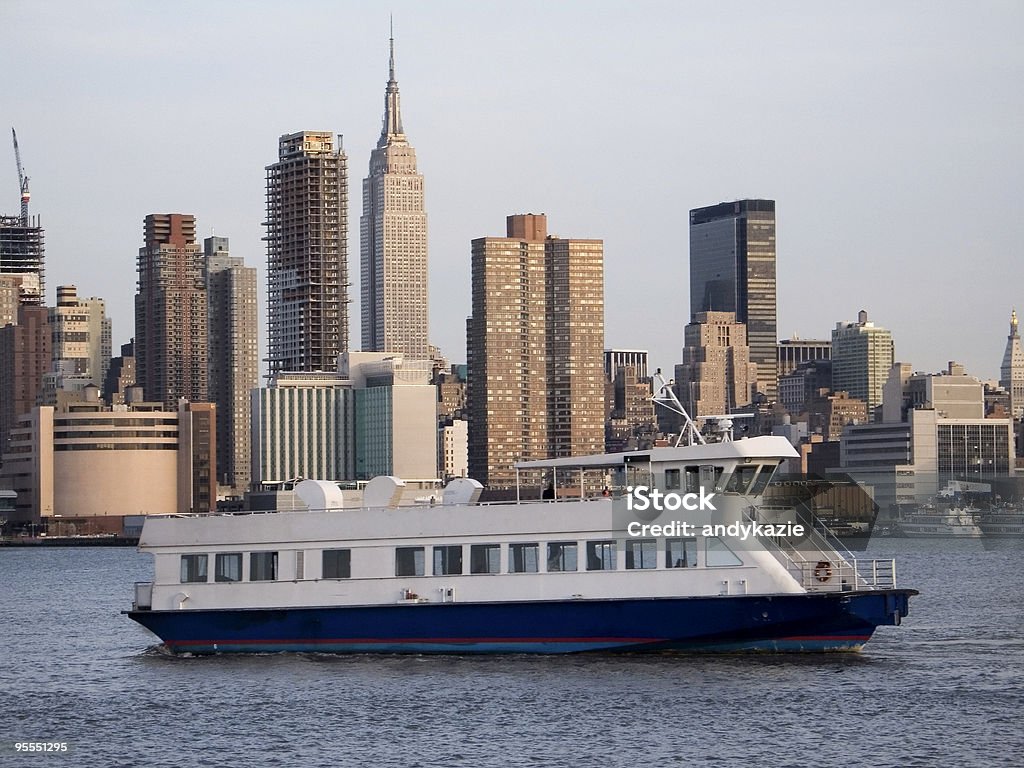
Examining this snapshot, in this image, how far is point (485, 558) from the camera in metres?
41.6

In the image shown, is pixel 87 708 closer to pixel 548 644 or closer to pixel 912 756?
Result: pixel 548 644

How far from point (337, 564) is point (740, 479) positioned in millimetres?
9959

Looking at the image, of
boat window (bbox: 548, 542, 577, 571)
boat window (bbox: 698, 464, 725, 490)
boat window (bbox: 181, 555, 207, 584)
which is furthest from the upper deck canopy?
boat window (bbox: 181, 555, 207, 584)

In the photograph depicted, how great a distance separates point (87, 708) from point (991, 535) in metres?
149

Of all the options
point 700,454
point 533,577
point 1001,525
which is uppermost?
point 700,454

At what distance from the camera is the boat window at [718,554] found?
40.1 metres

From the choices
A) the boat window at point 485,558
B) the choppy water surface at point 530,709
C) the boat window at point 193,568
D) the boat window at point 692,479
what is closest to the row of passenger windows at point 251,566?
the boat window at point 193,568

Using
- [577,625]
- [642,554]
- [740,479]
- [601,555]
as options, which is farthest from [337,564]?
[740,479]

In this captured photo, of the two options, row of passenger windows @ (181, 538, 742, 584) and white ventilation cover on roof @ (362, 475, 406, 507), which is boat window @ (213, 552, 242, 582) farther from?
white ventilation cover on roof @ (362, 475, 406, 507)

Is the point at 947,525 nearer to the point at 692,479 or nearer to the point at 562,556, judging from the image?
the point at 692,479

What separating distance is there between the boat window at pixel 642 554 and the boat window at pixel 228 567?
392 inches

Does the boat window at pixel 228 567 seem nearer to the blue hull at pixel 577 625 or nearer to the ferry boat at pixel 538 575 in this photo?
the ferry boat at pixel 538 575

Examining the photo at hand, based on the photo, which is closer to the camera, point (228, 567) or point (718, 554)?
point (718, 554)

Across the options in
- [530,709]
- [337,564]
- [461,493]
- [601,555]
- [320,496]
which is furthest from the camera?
[320,496]
